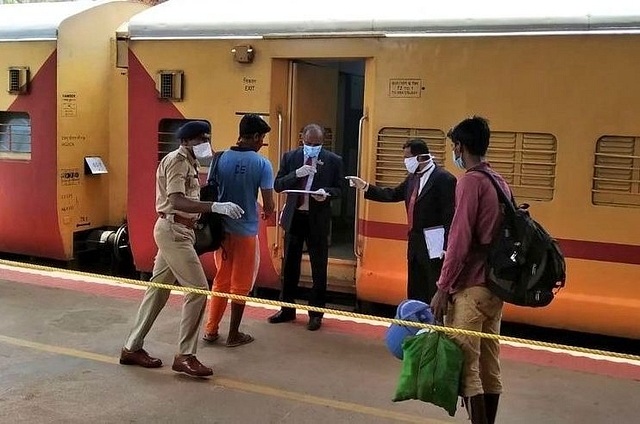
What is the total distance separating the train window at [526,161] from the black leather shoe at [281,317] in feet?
6.57

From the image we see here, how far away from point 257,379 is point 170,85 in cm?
319

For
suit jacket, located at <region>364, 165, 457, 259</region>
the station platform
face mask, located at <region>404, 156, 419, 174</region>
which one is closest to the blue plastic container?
the station platform

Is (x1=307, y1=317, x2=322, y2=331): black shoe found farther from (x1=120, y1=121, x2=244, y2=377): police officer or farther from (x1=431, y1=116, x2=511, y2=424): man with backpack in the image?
(x1=431, y1=116, x2=511, y2=424): man with backpack

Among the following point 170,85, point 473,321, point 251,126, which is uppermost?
point 170,85

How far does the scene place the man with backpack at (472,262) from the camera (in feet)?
12.5

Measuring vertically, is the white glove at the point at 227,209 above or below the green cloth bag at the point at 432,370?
above

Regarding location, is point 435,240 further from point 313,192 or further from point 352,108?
point 352,108

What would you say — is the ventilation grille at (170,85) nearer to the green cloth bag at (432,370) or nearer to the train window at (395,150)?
the train window at (395,150)

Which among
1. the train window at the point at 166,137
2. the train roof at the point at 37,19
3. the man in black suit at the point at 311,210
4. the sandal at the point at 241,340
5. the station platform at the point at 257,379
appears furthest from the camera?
the train roof at the point at 37,19

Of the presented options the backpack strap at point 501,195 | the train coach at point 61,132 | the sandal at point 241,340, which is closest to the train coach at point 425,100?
the train coach at point 61,132

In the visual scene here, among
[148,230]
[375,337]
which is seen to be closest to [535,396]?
[375,337]

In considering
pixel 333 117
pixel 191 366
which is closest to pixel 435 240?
pixel 191 366

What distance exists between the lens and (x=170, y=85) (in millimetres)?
7203

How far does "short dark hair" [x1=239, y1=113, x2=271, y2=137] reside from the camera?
5578 millimetres
